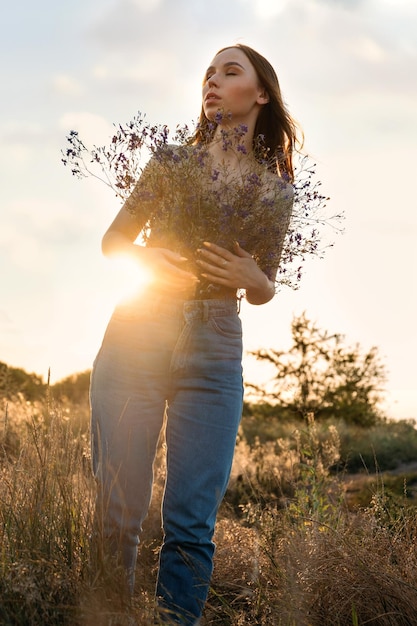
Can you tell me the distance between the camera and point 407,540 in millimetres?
3703

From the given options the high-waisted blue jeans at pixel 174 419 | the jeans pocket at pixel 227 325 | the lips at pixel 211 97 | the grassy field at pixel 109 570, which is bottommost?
the grassy field at pixel 109 570

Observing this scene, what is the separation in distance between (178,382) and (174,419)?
0.15m

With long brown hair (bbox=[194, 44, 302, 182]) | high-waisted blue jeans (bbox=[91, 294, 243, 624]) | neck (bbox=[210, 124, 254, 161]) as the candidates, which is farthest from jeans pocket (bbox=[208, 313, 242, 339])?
long brown hair (bbox=[194, 44, 302, 182])

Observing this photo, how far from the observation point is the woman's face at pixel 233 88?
12.1ft

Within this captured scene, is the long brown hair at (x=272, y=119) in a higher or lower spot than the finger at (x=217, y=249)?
higher

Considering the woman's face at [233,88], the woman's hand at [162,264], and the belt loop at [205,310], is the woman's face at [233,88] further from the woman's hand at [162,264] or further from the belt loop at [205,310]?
the belt loop at [205,310]

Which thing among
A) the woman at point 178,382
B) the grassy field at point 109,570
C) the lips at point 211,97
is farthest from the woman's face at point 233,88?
the grassy field at point 109,570

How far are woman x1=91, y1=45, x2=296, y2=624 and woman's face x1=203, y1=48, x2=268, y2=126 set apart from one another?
0.29 metres

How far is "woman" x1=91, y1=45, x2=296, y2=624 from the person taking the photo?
10.4 ft

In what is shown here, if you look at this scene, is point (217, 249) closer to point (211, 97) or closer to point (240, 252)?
point (240, 252)

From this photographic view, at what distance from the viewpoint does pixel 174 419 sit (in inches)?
128

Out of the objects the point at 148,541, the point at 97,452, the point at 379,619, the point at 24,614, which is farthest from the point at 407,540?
the point at 148,541

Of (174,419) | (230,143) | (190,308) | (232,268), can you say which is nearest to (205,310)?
(190,308)

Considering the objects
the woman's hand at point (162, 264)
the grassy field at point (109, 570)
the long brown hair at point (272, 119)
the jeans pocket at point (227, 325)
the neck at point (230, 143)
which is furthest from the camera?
the long brown hair at point (272, 119)
